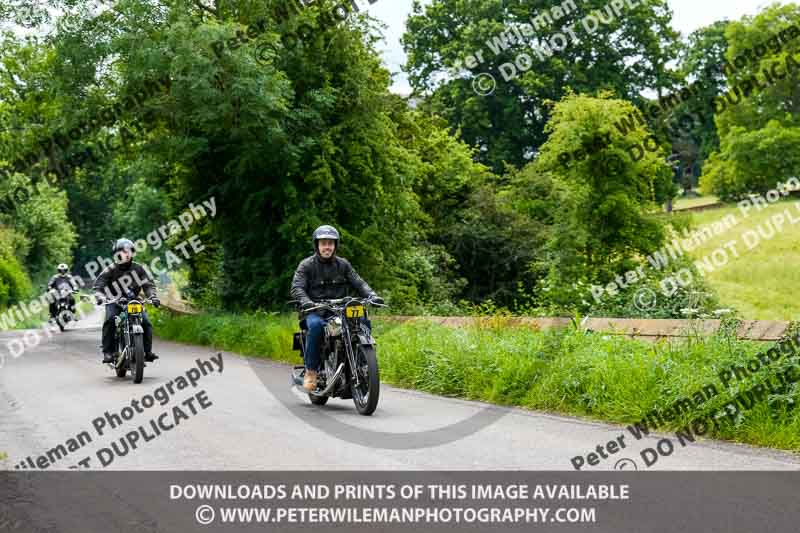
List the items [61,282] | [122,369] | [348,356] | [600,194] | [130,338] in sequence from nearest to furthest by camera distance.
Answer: [348,356] < [130,338] < [122,369] < [600,194] < [61,282]

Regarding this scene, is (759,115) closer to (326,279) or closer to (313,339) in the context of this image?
(326,279)

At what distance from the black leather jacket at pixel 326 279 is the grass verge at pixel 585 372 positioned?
76.2 inches

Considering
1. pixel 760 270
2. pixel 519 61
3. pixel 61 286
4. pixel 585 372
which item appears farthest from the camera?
pixel 519 61

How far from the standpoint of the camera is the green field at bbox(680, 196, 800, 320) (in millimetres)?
33656

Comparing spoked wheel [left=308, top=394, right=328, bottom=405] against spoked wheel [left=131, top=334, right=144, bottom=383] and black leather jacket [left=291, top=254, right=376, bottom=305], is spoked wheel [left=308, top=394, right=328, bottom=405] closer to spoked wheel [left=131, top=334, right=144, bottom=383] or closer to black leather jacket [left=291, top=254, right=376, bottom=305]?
black leather jacket [left=291, top=254, right=376, bottom=305]

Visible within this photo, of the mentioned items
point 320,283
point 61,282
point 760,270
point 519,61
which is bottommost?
point 760,270

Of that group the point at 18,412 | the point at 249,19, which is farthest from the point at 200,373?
the point at 249,19

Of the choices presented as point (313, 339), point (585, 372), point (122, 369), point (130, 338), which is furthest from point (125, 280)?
point (585, 372)

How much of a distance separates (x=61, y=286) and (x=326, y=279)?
19832mm

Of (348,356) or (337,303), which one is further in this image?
(337,303)

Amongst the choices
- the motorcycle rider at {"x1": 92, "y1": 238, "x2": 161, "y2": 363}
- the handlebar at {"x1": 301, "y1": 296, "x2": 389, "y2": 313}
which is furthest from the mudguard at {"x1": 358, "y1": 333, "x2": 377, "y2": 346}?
the motorcycle rider at {"x1": 92, "y1": 238, "x2": 161, "y2": 363}

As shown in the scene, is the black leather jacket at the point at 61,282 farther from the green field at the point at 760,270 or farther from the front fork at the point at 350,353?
the front fork at the point at 350,353

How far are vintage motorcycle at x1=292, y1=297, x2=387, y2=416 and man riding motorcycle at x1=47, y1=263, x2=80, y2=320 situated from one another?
1968 cm

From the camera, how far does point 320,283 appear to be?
11.8 meters
